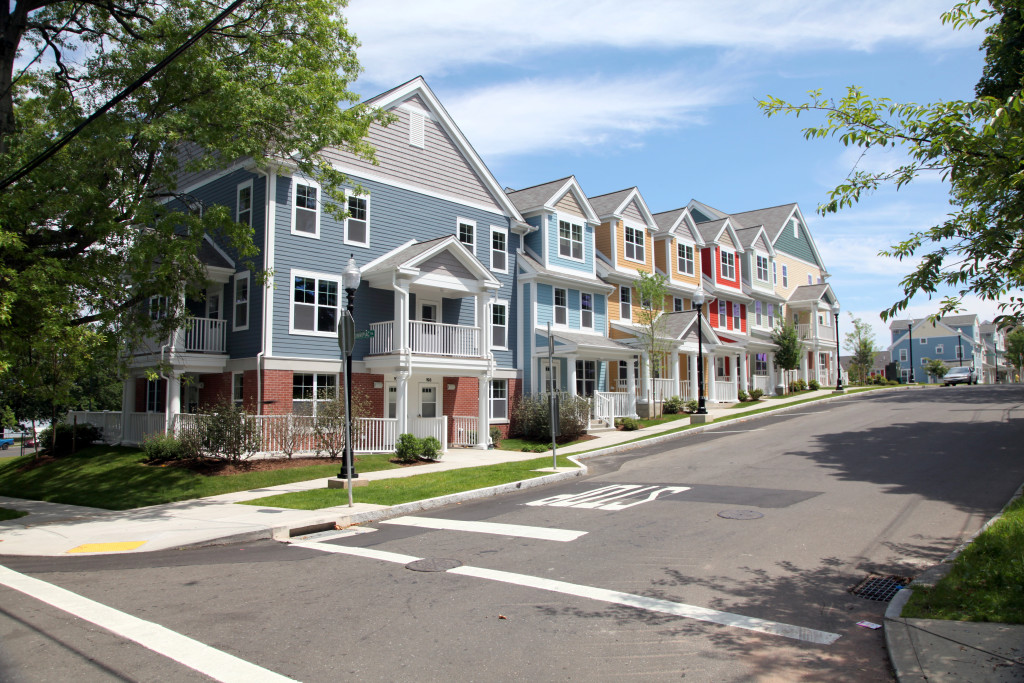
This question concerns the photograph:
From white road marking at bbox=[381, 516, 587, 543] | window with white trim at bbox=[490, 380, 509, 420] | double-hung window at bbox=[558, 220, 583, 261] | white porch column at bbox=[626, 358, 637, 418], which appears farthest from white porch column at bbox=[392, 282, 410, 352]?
white porch column at bbox=[626, 358, 637, 418]

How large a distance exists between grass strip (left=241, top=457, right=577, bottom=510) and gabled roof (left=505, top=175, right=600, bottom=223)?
1430 centimetres

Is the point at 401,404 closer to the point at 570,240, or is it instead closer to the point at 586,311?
the point at 586,311

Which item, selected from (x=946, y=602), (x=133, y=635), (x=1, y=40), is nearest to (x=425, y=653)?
(x=133, y=635)

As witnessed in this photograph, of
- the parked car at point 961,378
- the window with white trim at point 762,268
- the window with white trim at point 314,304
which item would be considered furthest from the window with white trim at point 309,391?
the parked car at point 961,378

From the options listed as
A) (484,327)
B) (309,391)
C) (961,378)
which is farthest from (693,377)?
(961,378)

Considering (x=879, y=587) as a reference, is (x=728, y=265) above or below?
above

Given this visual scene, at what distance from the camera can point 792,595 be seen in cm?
662

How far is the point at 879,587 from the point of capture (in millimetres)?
6863

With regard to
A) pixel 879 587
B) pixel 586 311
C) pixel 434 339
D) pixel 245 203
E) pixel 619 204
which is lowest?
pixel 879 587

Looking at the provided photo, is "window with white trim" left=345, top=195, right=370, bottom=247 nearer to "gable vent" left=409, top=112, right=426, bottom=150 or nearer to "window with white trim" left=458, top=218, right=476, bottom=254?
"gable vent" left=409, top=112, right=426, bottom=150

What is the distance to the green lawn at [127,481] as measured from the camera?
14.9 m

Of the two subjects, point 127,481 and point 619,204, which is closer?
point 127,481

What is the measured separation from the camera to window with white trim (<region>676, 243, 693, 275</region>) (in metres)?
35.7

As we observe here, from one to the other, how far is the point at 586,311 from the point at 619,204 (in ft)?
18.5
